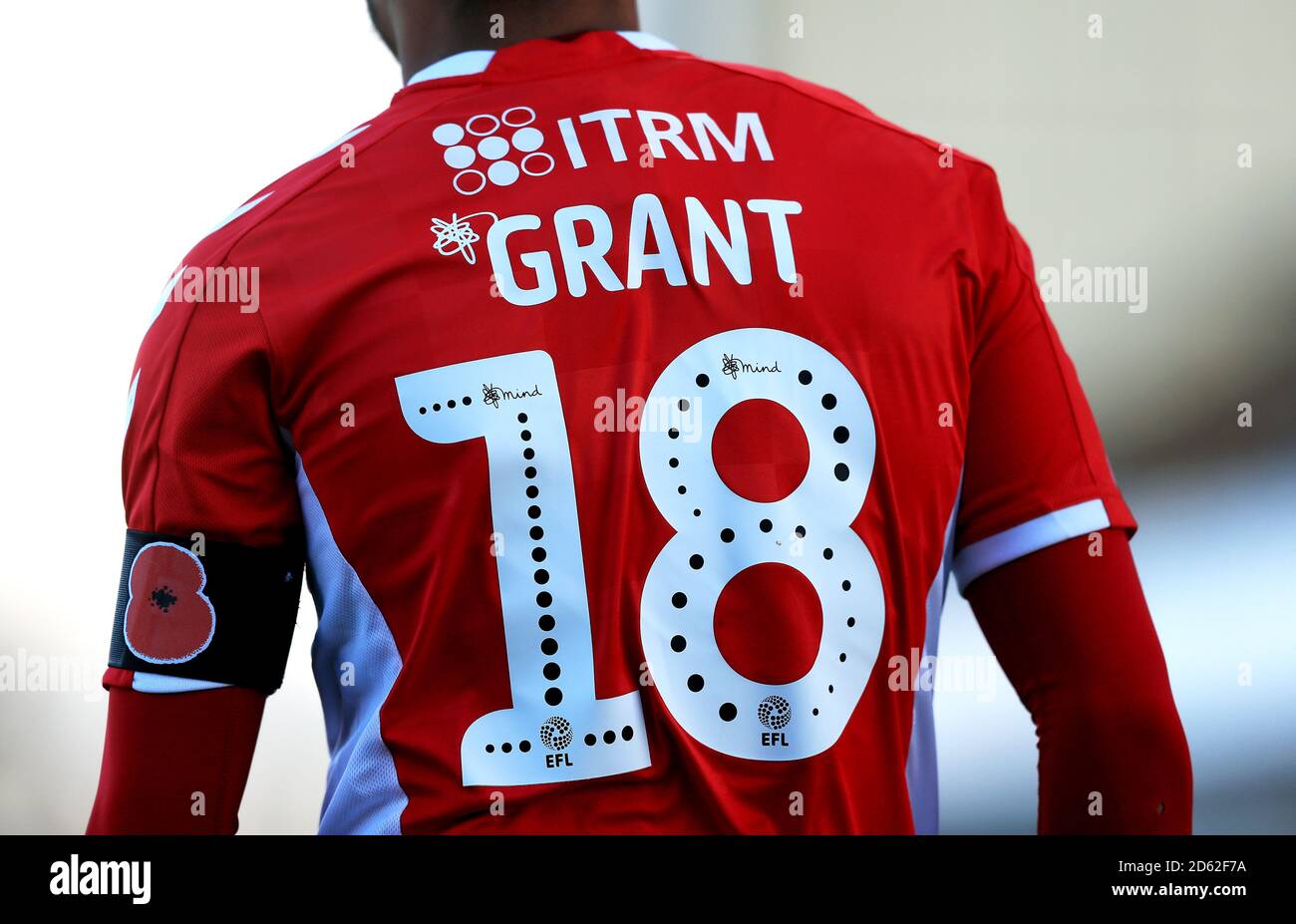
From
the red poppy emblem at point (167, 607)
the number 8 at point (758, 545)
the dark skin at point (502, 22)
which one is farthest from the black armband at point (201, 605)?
the dark skin at point (502, 22)

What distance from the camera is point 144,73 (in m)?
1.72

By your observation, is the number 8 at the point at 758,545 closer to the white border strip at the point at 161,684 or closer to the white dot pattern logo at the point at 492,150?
the white dot pattern logo at the point at 492,150

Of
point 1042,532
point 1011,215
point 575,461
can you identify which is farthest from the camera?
point 1011,215

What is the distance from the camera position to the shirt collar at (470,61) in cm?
79

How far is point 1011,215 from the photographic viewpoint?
77.0 inches

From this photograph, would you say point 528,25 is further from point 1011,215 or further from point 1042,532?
point 1011,215

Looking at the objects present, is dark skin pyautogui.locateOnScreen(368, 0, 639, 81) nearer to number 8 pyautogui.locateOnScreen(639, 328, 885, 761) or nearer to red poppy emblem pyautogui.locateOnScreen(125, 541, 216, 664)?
number 8 pyautogui.locateOnScreen(639, 328, 885, 761)

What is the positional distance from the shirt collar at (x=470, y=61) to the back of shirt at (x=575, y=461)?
0.04 metres

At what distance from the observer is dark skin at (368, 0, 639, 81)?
31.3 inches

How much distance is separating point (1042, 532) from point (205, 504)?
1.80ft
